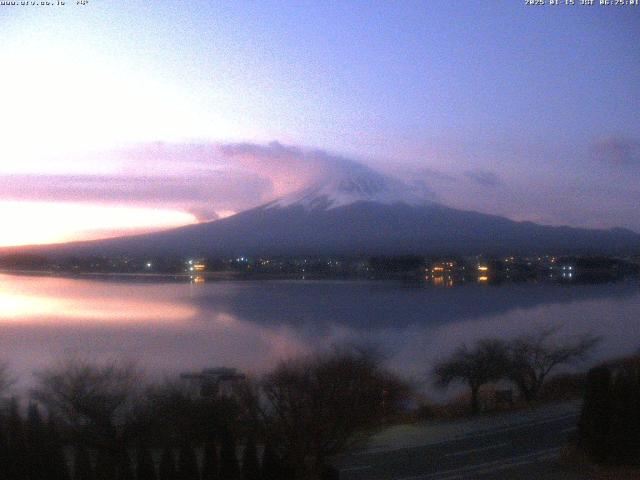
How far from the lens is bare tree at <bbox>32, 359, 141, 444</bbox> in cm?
709

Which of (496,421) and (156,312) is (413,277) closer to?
Answer: (156,312)

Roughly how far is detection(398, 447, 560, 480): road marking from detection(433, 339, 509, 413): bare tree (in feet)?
14.1

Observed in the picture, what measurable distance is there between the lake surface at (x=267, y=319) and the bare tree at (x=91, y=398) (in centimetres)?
234

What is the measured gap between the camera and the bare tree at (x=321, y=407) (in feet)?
23.4

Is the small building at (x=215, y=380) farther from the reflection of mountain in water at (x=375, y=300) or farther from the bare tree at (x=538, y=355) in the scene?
the reflection of mountain in water at (x=375, y=300)

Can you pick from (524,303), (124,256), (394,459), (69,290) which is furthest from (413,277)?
(394,459)

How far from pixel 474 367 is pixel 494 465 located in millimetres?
5462

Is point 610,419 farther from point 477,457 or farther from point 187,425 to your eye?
point 187,425

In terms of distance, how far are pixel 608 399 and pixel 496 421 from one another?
330cm

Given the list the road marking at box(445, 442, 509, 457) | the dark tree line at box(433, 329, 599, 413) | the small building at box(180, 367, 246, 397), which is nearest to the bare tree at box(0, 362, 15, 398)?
the small building at box(180, 367, 246, 397)

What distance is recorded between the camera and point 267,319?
17.4 meters

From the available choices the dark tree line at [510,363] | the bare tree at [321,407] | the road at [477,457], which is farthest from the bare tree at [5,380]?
the dark tree line at [510,363]

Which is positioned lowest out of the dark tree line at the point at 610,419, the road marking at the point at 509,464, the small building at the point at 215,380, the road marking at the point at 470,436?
the road marking at the point at 470,436

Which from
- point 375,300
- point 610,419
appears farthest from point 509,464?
point 375,300
